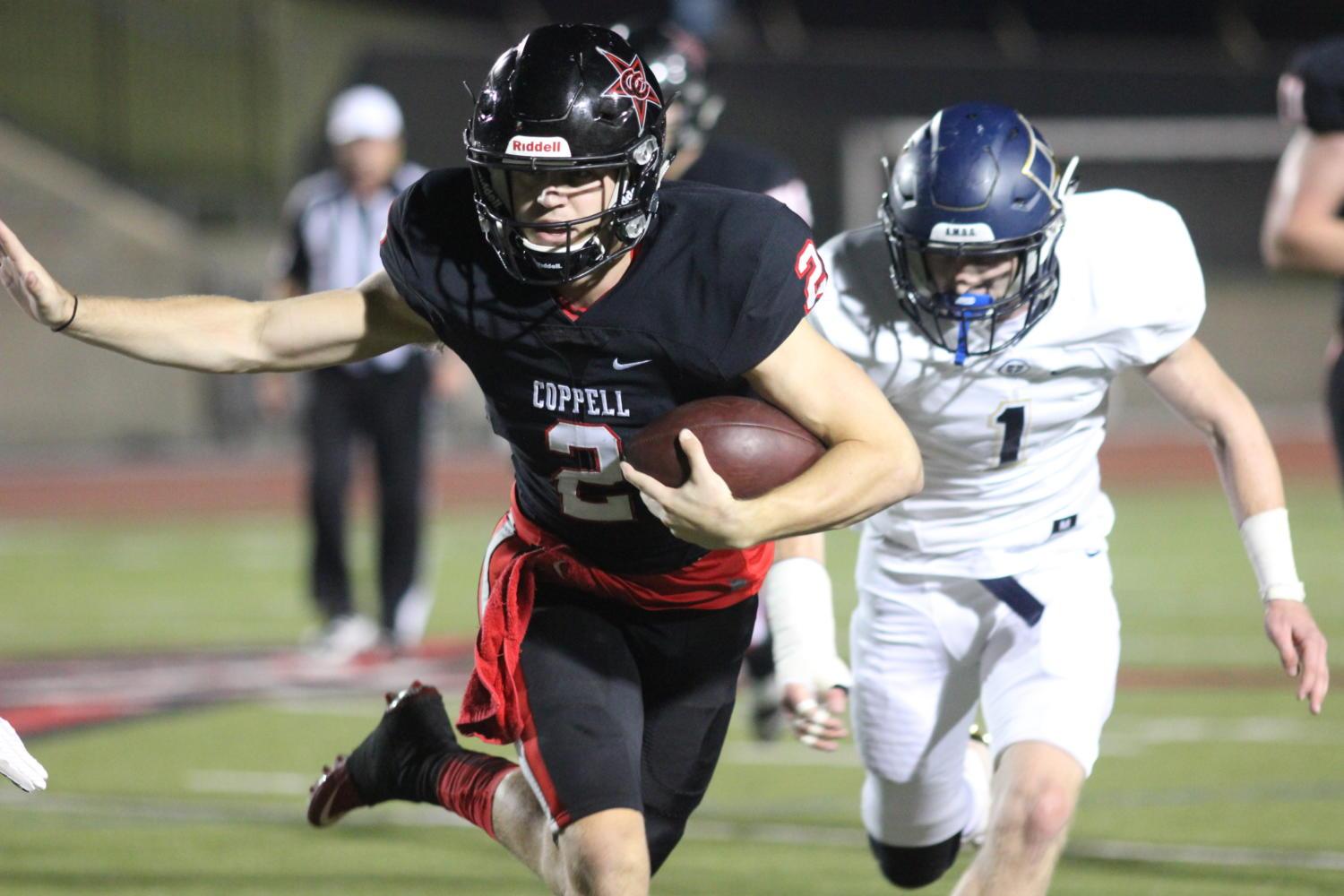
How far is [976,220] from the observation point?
319cm

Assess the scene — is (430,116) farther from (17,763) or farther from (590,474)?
(17,763)

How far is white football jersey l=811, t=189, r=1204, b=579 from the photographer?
3379 millimetres

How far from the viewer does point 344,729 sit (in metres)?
6.00

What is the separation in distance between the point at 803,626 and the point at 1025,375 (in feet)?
2.22

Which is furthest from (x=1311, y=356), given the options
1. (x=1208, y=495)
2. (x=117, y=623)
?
(x=117, y=623)

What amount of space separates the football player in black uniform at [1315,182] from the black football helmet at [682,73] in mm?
1453

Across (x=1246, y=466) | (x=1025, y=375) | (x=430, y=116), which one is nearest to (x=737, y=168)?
(x=1025, y=375)

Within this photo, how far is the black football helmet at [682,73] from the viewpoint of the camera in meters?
4.82

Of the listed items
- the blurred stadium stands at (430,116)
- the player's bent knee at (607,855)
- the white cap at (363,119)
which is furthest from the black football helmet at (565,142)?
the blurred stadium stands at (430,116)

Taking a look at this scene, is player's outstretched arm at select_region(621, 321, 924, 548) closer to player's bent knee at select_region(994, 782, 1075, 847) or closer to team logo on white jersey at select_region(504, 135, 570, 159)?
team logo on white jersey at select_region(504, 135, 570, 159)

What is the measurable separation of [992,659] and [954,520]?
269 millimetres

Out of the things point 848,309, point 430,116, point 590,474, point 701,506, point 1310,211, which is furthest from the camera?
point 430,116

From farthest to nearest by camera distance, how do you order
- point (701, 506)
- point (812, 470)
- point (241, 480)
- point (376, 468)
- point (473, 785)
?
point (241, 480)
point (376, 468)
point (473, 785)
point (812, 470)
point (701, 506)

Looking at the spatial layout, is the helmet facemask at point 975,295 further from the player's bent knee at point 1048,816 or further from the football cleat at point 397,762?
the football cleat at point 397,762
